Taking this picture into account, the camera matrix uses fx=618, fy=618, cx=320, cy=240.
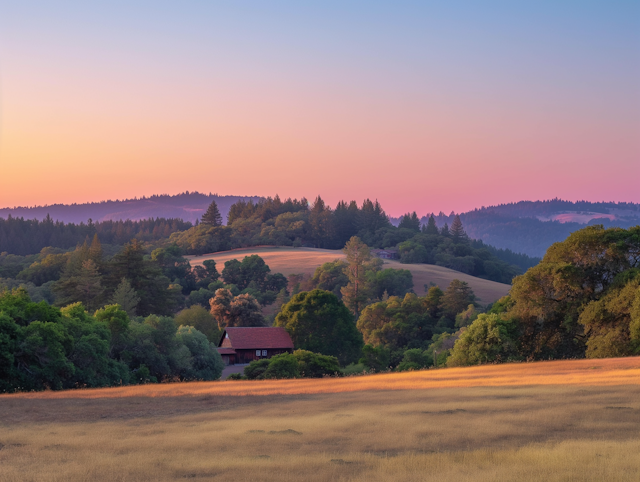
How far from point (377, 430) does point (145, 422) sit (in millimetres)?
7654

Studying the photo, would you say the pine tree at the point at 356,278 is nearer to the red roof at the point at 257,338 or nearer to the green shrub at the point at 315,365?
the red roof at the point at 257,338

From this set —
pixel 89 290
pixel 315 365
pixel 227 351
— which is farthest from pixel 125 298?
pixel 315 365

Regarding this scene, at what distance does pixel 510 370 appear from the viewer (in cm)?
3131

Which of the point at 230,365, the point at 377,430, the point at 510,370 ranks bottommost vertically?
the point at 230,365

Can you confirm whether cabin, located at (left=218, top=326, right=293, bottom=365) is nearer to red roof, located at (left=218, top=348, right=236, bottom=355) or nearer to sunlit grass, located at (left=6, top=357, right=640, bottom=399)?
red roof, located at (left=218, top=348, right=236, bottom=355)

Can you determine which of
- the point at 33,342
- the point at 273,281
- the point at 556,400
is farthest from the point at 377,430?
the point at 273,281

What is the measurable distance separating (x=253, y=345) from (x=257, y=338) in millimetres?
1124

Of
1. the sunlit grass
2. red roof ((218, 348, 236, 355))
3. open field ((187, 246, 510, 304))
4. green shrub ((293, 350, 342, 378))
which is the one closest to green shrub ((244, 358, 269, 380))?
green shrub ((293, 350, 342, 378))

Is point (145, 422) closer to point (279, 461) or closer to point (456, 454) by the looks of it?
point (279, 461)

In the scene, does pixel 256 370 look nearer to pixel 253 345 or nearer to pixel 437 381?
pixel 437 381

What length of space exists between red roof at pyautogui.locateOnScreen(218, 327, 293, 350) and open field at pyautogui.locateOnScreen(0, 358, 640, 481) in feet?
156

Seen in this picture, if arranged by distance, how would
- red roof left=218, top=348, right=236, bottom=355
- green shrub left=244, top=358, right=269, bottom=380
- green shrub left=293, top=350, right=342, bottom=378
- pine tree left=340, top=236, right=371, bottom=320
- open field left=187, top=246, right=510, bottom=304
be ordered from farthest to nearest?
open field left=187, top=246, right=510, bottom=304 → pine tree left=340, top=236, right=371, bottom=320 → red roof left=218, top=348, right=236, bottom=355 → green shrub left=293, top=350, right=342, bottom=378 → green shrub left=244, top=358, right=269, bottom=380

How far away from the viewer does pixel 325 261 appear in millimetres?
162250

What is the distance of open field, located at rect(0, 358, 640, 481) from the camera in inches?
468
